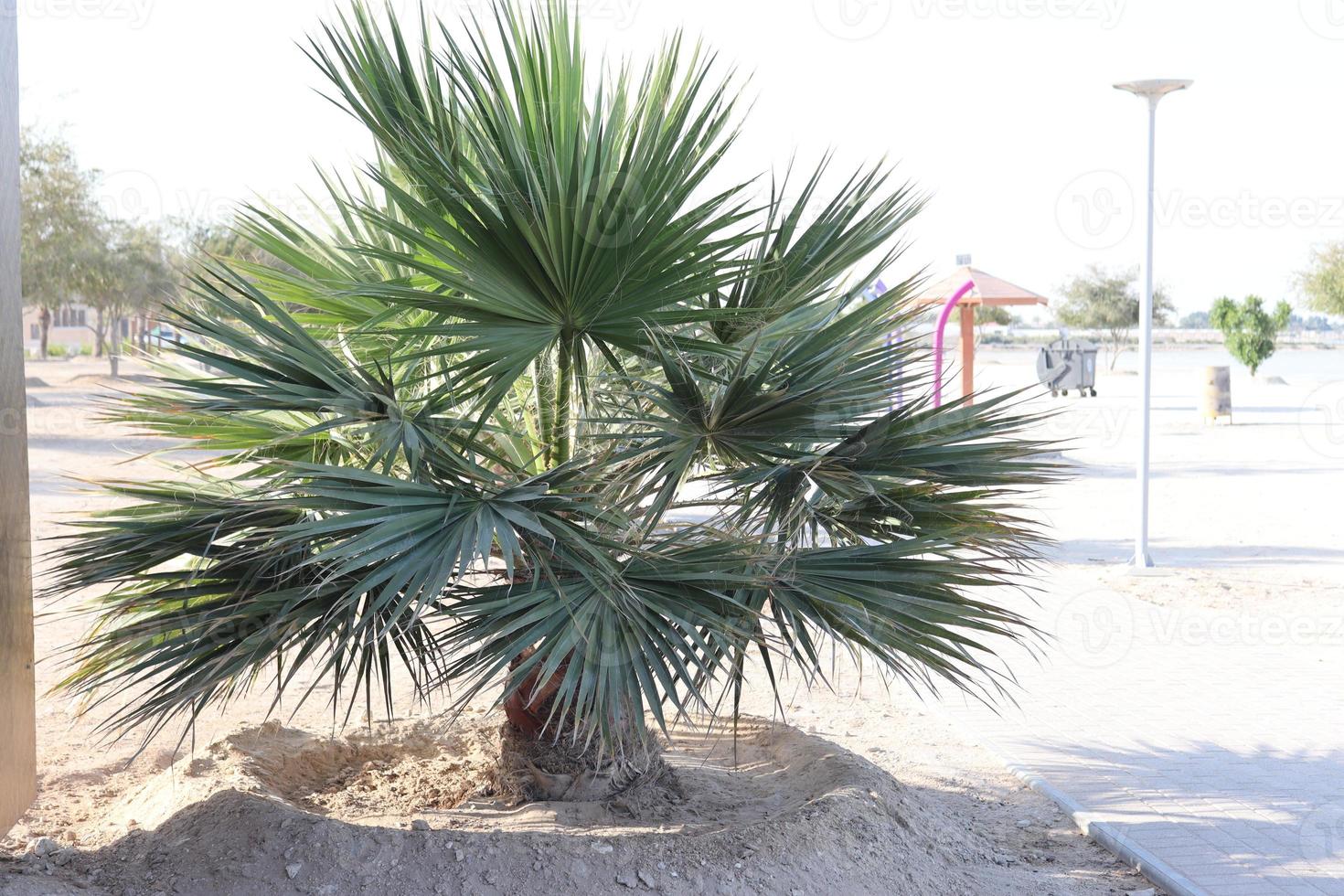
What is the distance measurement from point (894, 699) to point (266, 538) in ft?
14.3

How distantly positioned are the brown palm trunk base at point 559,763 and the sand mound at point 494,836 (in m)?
0.06

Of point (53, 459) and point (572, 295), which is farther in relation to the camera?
point (53, 459)

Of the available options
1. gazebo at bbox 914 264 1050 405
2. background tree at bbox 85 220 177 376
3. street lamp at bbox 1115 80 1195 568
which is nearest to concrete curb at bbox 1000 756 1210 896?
street lamp at bbox 1115 80 1195 568

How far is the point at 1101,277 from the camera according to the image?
2383 inches

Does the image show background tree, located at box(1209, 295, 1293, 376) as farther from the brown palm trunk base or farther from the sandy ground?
the brown palm trunk base

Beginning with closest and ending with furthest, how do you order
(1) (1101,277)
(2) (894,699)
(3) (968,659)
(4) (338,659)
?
(4) (338,659), (3) (968,659), (2) (894,699), (1) (1101,277)

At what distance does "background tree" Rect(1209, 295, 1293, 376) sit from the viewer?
124 feet

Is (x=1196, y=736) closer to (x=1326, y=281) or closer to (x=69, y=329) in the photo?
(x=1326, y=281)

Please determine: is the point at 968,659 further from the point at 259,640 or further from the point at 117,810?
the point at 117,810

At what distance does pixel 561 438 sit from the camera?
4.11m

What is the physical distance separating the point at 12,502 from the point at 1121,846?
4413mm

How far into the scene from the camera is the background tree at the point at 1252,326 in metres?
37.7

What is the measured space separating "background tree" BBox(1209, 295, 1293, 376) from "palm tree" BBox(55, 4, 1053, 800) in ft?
128

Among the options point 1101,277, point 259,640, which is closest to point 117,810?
point 259,640
